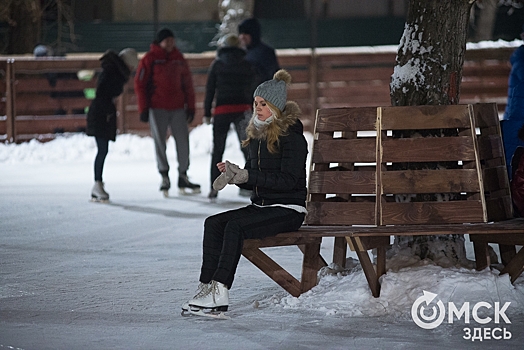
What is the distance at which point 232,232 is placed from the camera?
15.8 feet

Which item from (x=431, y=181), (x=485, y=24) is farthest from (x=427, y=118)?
(x=485, y=24)

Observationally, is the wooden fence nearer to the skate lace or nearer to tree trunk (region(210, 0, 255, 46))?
tree trunk (region(210, 0, 255, 46))

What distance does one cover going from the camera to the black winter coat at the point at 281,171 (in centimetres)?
500

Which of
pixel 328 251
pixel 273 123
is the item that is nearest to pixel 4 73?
pixel 328 251

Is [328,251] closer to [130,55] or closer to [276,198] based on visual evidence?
[276,198]

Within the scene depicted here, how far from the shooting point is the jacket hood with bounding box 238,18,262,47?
34.8 feet

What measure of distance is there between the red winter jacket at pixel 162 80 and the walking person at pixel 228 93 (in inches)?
24.8

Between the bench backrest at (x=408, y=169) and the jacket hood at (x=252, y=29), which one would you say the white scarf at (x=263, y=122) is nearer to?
the bench backrest at (x=408, y=169)

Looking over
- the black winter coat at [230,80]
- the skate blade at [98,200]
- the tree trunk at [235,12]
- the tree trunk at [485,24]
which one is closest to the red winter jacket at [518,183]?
the black winter coat at [230,80]

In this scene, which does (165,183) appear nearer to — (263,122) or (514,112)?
(514,112)

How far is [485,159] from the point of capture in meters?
5.48

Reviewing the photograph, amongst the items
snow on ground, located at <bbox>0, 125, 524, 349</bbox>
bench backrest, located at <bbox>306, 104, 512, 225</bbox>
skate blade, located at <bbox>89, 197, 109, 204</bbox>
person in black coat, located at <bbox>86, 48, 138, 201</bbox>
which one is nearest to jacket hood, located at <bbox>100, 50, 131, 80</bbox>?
person in black coat, located at <bbox>86, 48, 138, 201</bbox>

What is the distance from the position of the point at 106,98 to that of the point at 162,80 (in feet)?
2.52

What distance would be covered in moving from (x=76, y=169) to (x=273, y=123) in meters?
10.0
